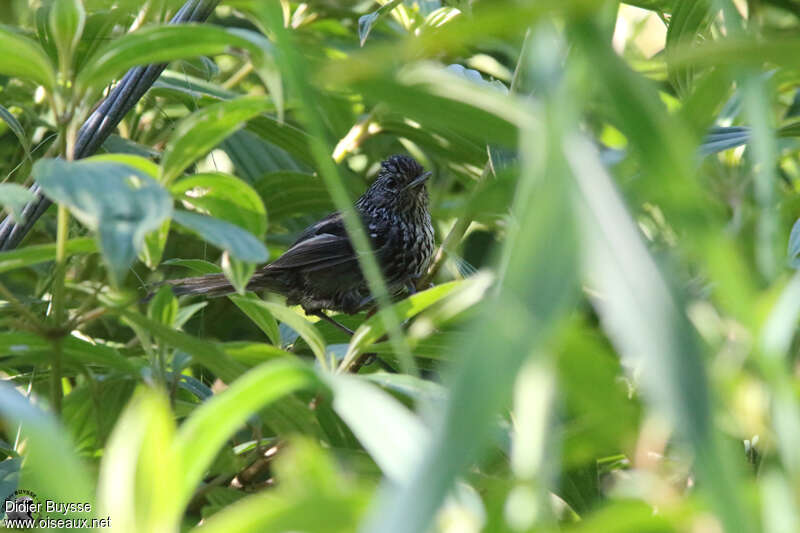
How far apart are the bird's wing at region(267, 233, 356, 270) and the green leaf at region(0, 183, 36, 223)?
1.88m

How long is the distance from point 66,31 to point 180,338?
44 centimetres

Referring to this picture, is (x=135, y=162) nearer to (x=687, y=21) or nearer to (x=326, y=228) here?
(x=687, y=21)

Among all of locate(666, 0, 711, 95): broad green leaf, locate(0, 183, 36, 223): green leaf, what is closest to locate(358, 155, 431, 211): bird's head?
locate(666, 0, 711, 95): broad green leaf

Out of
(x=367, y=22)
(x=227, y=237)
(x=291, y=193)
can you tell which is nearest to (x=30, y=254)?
(x=227, y=237)

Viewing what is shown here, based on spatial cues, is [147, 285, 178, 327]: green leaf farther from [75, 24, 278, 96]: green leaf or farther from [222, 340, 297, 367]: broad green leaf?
[75, 24, 278, 96]: green leaf

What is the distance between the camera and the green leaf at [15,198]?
983 mm

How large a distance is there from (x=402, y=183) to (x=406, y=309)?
213 centimetres

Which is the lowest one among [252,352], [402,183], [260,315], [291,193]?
[402,183]

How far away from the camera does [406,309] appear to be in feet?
3.80

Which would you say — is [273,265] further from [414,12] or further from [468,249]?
[414,12]

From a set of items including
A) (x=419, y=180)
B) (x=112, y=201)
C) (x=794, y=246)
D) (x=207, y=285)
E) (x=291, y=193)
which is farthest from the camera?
(x=419, y=180)

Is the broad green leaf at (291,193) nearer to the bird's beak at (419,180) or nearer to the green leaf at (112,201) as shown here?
the bird's beak at (419,180)

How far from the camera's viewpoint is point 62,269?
3.57ft

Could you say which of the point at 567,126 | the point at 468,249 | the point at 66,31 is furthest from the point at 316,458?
the point at 468,249
